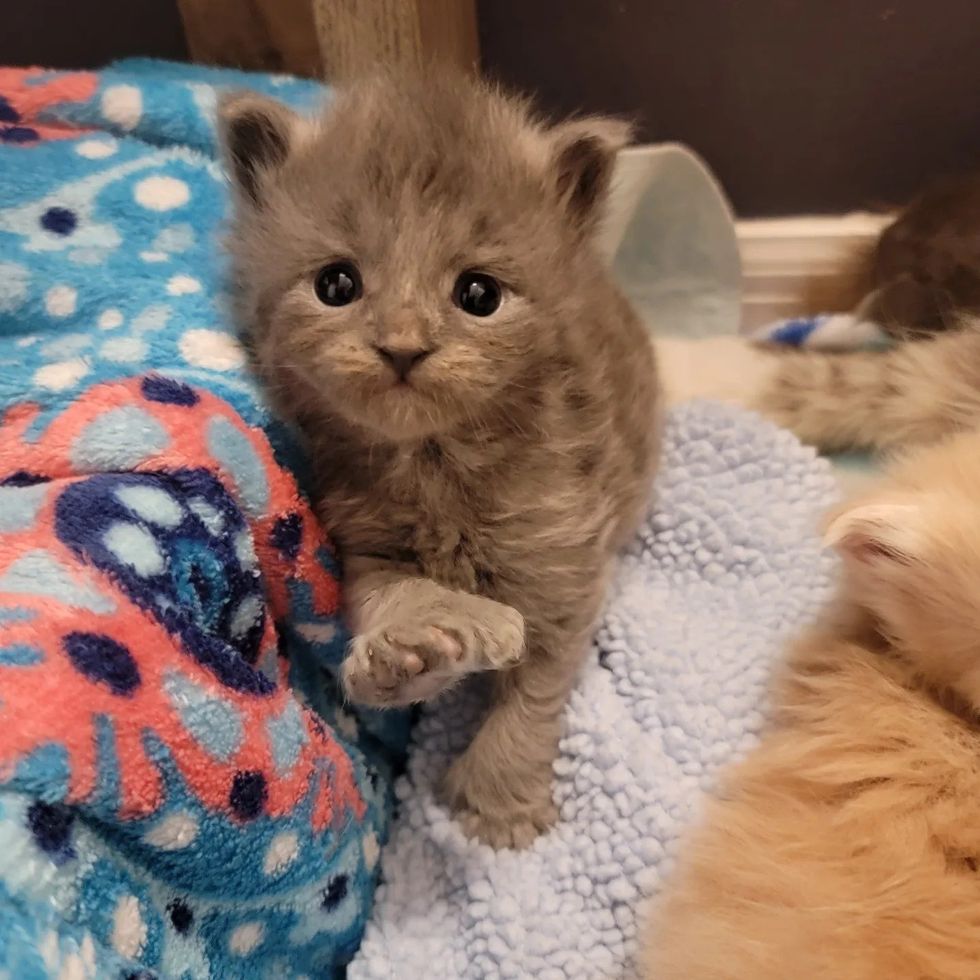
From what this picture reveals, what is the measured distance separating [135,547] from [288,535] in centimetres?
16

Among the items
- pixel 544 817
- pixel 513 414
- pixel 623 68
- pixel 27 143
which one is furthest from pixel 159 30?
pixel 544 817

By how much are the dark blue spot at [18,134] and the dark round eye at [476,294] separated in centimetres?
59

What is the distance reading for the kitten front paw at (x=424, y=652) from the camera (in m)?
0.89

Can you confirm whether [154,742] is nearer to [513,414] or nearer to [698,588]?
[513,414]

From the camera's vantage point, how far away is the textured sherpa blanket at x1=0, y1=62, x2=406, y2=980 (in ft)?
2.54

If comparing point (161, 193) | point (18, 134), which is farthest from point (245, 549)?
point (18, 134)

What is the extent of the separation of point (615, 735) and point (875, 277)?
3.10 feet

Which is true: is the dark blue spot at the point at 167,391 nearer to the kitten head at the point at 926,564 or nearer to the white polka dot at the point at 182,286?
the white polka dot at the point at 182,286

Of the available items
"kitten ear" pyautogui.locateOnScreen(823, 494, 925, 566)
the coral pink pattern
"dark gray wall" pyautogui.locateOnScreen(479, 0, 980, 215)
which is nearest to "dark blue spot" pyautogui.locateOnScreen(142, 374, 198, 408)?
the coral pink pattern

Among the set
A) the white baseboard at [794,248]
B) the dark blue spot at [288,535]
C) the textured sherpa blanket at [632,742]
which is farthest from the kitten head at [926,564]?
the white baseboard at [794,248]

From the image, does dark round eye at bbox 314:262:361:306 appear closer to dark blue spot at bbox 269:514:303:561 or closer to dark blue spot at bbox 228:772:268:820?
dark blue spot at bbox 269:514:303:561

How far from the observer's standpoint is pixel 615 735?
44.5 inches

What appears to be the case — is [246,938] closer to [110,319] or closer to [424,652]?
[424,652]

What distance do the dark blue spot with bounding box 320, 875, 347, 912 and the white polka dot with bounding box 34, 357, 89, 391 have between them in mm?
536
